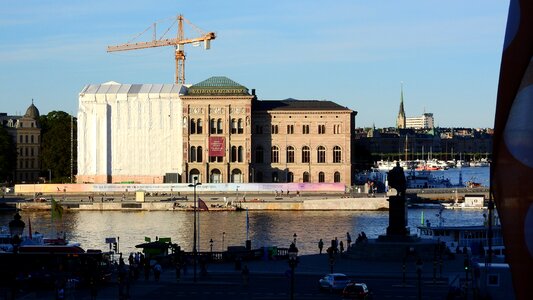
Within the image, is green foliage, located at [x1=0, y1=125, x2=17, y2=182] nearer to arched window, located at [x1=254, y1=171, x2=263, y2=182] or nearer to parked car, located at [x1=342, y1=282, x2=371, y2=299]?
arched window, located at [x1=254, y1=171, x2=263, y2=182]

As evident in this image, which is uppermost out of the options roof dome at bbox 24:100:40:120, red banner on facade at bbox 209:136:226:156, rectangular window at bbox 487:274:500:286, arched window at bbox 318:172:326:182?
roof dome at bbox 24:100:40:120

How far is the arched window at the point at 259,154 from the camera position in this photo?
4727 inches

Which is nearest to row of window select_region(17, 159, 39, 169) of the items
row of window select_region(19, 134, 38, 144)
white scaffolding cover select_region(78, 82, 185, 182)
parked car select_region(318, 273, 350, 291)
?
row of window select_region(19, 134, 38, 144)

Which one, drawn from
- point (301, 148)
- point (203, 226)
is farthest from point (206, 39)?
point (203, 226)

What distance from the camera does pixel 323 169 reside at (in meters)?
118

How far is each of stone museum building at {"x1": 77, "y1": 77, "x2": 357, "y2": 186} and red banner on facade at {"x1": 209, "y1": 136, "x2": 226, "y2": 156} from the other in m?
0.11

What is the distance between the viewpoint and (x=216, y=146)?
118 meters

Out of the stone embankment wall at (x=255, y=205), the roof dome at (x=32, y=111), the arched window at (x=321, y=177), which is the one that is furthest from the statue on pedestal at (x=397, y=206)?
the roof dome at (x=32, y=111)

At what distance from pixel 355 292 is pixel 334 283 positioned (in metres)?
2.28

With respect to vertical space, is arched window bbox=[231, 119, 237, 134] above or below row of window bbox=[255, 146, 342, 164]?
above

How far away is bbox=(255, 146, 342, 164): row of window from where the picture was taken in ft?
389

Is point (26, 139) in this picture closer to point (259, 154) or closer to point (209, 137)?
point (209, 137)

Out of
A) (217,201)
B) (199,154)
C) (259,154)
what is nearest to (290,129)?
(259,154)

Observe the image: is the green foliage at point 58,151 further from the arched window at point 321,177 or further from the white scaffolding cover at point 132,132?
the arched window at point 321,177
